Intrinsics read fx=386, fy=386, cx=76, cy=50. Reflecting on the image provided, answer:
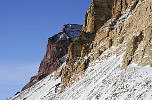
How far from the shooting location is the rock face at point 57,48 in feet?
569

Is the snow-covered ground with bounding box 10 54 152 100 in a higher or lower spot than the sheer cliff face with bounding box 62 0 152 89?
lower

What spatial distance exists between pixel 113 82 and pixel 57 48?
135 m

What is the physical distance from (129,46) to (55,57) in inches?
5056

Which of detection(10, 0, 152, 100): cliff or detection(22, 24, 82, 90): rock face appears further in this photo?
detection(22, 24, 82, 90): rock face

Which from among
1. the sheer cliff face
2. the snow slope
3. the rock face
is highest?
the rock face

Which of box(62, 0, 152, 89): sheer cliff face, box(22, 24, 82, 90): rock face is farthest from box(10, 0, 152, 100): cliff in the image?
box(22, 24, 82, 90): rock face

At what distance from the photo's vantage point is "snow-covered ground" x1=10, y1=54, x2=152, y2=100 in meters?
40.5

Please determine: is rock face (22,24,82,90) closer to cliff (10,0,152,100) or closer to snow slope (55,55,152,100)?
cliff (10,0,152,100)

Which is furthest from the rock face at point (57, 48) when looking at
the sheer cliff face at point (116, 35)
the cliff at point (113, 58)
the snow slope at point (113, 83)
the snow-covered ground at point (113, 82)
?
the snow slope at point (113, 83)

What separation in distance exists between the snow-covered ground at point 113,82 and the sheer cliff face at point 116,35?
5.87 feet

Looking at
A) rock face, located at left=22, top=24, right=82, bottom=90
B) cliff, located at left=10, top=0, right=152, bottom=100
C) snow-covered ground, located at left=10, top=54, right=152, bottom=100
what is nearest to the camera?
snow-covered ground, located at left=10, top=54, right=152, bottom=100

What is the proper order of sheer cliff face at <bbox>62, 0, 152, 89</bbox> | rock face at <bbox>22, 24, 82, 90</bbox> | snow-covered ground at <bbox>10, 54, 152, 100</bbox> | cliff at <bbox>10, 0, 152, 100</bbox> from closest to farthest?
snow-covered ground at <bbox>10, 54, 152, 100</bbox>
cliff at <bbox>10, 0, 152, 100</bbox>
sheer cliff face at <bbox>62, 0, 152, 89</bbox>
rock face at <bbox>22, 24, 82, 90</bbox>

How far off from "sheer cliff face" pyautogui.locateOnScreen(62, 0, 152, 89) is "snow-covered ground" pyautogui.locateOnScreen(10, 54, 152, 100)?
1.79 metres

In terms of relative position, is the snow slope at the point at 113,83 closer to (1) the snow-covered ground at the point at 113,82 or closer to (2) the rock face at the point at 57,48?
(1) the snow-covered ground at the point at 113,82
